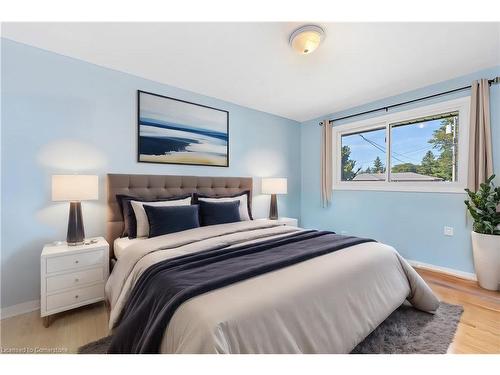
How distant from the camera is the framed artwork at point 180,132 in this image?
2648mm

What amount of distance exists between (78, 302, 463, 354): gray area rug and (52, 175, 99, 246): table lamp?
93 cm

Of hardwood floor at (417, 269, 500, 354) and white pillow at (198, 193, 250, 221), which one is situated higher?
white pillow at (198, 193, 250, 221)

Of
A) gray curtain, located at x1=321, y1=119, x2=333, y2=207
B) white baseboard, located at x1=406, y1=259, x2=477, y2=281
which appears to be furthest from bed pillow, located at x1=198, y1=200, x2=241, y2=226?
white baseboard, located at x1=406, y1=259, x2=477, y2=281

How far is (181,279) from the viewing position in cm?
121

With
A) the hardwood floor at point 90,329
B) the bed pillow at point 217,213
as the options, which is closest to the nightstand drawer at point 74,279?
the hardwood floor at point 90,329

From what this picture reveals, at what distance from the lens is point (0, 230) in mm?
1906

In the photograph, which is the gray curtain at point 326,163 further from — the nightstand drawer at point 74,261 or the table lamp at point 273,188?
the nightstand drawer at point 74,261

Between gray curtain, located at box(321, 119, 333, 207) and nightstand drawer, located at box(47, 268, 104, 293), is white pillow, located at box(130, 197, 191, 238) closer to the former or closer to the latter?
nightstand drawer, located at box(47, 268, 104, 293)

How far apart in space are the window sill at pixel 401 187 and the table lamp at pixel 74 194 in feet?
11.5

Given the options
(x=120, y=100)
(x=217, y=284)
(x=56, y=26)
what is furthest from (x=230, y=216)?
(x=56, y=26)

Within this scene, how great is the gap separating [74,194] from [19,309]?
1.13 meters

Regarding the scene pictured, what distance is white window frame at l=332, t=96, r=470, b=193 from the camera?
264 cm
